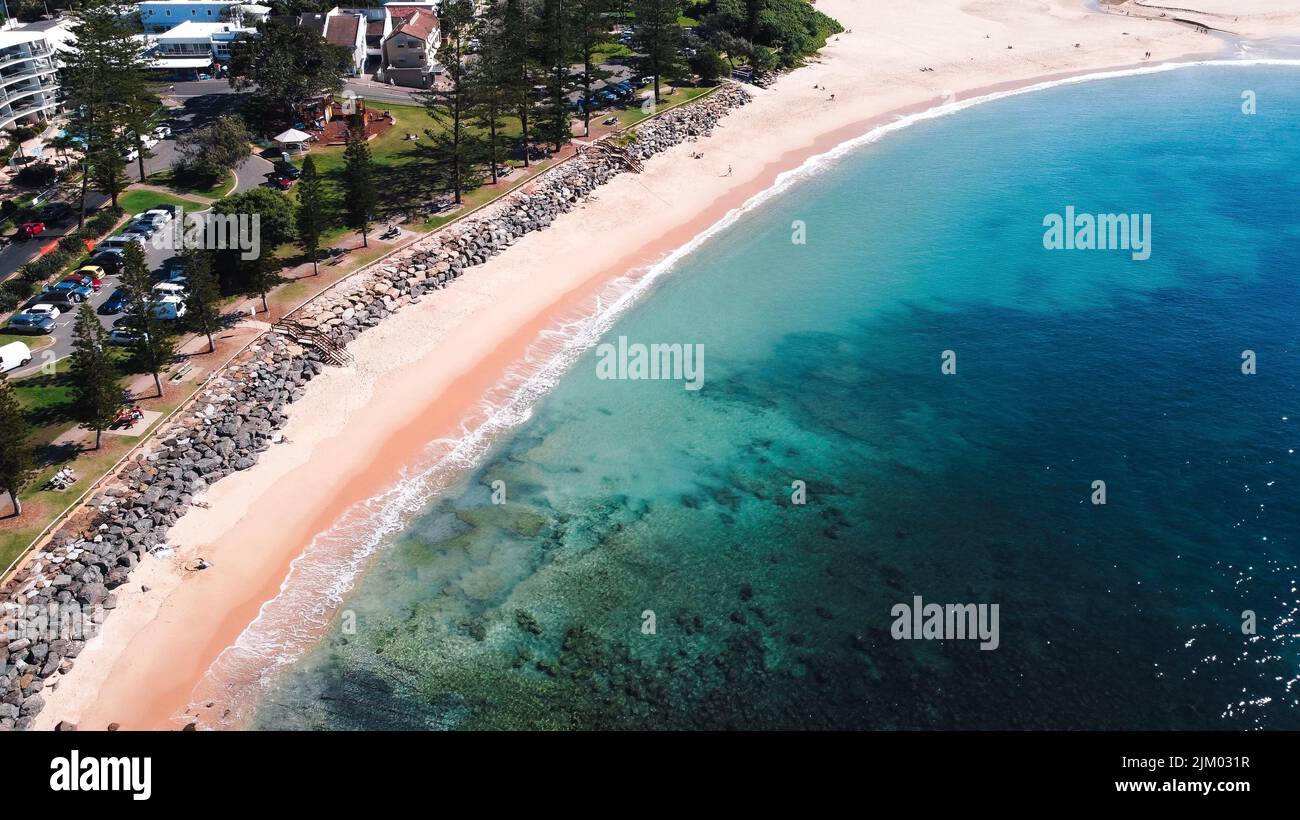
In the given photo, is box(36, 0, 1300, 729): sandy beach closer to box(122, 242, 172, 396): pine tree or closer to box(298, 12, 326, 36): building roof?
box(122, 242, 172, 396): pine tree

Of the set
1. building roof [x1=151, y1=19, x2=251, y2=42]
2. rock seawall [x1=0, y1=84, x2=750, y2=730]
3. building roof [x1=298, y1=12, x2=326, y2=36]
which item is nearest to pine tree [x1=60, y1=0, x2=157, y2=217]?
building roof [x1=298, y1=12, x2=326, y2=36]

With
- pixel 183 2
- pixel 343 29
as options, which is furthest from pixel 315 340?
pixel 183 2

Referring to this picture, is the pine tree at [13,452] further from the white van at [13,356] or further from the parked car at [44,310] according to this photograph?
the parked car at [44,310]

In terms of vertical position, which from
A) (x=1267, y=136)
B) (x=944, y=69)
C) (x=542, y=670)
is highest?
(x=944, y=69)

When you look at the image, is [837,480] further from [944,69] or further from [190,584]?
[944,69]

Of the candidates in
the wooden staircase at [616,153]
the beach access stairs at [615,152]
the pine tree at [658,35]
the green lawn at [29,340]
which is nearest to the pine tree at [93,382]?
the green lawn at [29,340]

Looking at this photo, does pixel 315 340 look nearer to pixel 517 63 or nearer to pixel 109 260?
pixel 109 260
